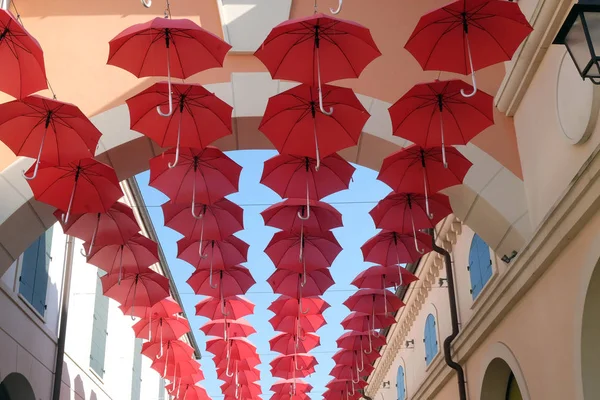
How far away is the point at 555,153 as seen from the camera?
955 cm

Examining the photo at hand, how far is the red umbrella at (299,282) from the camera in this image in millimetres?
13531

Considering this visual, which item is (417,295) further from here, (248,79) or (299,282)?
(248,79)

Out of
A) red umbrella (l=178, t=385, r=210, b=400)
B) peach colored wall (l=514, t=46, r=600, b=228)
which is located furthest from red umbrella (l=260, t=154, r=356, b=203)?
red umbrella (l=178, t=385, r=210, b=400)

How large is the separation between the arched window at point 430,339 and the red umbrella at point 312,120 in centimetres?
961

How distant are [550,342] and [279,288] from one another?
5.43 metres

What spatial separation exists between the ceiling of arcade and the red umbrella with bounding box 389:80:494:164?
66.3 inches

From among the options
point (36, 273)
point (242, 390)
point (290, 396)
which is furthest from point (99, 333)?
point (290, 396)

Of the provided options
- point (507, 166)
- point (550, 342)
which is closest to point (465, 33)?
point (507, 166)

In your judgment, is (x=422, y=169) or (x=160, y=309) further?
(x=160, y=309)

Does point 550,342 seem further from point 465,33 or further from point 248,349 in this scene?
point 248,349

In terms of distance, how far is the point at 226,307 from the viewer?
16.2 m

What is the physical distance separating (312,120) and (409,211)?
2.90 meters

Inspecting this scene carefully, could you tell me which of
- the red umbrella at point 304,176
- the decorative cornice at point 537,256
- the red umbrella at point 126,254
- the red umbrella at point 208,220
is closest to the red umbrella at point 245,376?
the decorative cornice at point 537,256

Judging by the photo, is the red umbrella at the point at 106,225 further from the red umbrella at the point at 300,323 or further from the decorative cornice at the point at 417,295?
the decorative cornice at the point at 417,295
